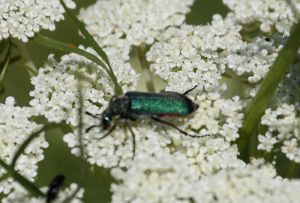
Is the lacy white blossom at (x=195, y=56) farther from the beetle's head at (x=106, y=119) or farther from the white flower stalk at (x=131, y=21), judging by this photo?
the beetle's head at (x=106, y=119)

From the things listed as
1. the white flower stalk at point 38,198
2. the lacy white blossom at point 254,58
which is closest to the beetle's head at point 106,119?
the white flower stalk at point 38,198

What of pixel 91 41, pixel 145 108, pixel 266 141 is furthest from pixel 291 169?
pixel 91 41

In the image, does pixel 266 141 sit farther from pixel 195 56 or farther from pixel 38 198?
pixel 38 198

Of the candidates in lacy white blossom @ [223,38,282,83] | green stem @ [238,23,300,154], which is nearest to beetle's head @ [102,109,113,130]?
green stem @ [238,23,300,154]

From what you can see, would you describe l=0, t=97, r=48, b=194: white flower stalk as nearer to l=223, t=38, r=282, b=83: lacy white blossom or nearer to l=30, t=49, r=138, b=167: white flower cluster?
l=30, t=49, r=138, b=167: white flower cluster

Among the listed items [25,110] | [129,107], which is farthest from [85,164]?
[25,110]

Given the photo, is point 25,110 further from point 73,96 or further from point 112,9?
point 112,9
